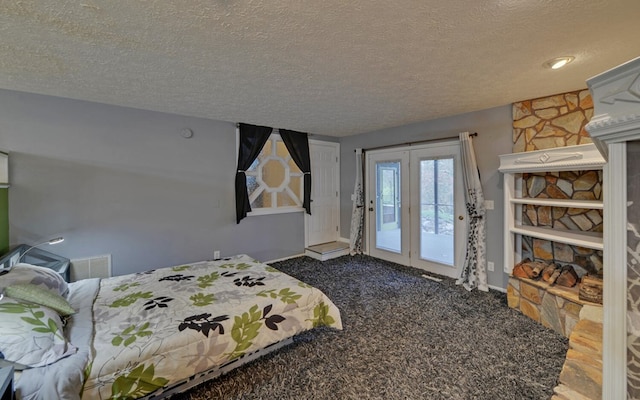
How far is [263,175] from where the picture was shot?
4461 mm

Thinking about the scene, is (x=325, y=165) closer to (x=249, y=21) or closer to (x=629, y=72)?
(x=249, y=21)

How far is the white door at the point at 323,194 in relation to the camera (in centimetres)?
508

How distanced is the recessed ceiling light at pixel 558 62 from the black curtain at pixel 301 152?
341 cm

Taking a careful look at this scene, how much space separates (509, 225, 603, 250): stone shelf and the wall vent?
4791 mm

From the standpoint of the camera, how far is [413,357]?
2076mm

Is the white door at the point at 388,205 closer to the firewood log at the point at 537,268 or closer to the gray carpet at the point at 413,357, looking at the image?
the gray carpet at the point at 413,357

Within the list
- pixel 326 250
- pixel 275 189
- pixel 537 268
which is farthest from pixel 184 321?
pixel 537 268

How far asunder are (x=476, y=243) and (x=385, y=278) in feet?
4.23

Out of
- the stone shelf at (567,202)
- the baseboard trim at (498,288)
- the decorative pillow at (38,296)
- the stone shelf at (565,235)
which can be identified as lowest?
the baseboard trim at (498,288)

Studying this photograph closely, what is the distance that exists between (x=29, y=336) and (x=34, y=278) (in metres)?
0.71

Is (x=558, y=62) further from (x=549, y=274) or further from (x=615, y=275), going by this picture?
(x=615, y=275)

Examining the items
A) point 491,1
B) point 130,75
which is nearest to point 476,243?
point 491,1

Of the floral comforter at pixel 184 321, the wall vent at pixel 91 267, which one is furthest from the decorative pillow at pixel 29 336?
the wall vent at pixel 91 267

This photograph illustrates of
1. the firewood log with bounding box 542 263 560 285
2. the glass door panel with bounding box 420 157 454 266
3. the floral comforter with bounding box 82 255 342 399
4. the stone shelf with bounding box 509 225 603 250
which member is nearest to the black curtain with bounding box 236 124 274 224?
the floral comforter with bounding box 82 255 342 399
